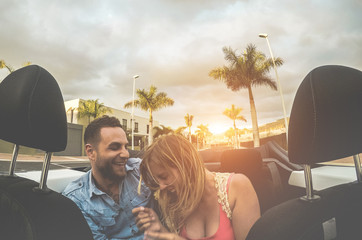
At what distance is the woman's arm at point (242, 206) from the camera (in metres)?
1.24

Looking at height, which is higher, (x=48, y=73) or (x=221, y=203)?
(x=48, y=73)

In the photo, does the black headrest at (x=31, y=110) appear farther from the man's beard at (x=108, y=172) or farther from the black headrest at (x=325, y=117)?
A: the black headrest at (x=325, y=117)

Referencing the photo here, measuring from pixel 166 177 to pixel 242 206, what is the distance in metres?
0.50

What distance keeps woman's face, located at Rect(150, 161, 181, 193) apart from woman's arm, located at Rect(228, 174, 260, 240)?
0.35 metres

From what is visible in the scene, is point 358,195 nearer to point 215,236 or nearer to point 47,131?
point 215,236

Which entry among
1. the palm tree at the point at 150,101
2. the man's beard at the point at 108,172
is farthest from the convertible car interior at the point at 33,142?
the palm tree at the point at 150,101

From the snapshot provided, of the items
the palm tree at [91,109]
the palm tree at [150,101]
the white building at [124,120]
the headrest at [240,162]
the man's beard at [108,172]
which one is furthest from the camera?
the white building at [124,120]

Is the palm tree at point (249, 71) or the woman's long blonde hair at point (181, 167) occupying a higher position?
the palm tree at point (249, 71)

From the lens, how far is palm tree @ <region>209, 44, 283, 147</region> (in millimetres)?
16688

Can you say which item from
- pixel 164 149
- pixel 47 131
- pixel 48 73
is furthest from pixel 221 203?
pixel 48 73

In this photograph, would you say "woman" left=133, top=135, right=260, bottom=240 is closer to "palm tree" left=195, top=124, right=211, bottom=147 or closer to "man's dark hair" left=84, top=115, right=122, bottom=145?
"man's dark hair" left=84, top=115, right=122, bottom=145

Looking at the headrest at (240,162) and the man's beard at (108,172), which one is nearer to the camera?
the man's beard at (108,172)

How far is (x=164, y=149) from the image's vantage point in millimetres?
1427

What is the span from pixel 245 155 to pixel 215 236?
1001 millimetres
